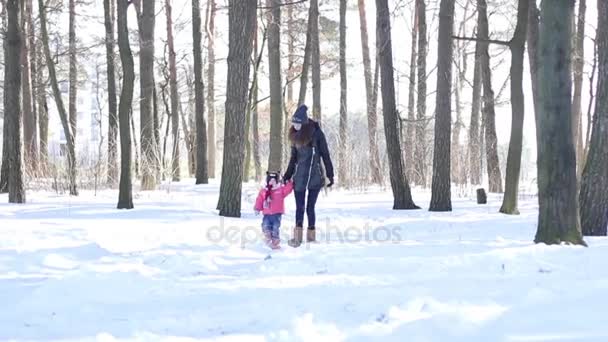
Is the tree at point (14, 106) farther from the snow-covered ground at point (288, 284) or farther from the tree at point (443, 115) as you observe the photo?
the tree at point (443, 115)

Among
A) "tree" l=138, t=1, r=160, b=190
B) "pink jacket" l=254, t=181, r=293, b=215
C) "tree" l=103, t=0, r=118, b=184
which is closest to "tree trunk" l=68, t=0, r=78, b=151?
"tree" l=103, t=0, r=118, b=184

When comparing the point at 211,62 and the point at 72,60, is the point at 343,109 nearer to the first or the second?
the point at 211,62

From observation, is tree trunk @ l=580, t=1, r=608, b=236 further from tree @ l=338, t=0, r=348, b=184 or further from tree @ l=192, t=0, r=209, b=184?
tree @ l=192, t=0, r=209, b=184

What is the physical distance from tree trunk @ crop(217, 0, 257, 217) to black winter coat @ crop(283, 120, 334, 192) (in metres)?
1.97

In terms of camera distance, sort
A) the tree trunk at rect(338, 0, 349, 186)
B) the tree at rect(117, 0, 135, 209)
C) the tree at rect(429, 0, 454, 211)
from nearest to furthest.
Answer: the tree at rect(117, 0, 135, 209) → the tree at rect(429, 0, 454, 211) → the tree trunk at rect(338, 0, 349, 186)

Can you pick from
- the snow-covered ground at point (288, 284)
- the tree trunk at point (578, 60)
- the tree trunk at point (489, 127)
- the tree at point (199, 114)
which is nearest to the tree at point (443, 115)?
the snow-covered ground at point (288, 284)

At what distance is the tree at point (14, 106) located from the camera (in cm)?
977

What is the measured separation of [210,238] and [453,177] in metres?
10.7

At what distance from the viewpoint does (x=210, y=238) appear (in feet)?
22.7

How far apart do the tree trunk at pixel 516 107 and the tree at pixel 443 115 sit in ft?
3.30

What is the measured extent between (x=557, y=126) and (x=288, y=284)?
2.99 m

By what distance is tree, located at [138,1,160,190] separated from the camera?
13.6 metres

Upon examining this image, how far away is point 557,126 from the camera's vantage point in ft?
18.3

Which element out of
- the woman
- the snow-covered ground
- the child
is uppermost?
the woman
